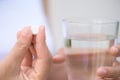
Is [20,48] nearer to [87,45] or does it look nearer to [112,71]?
[87,45]

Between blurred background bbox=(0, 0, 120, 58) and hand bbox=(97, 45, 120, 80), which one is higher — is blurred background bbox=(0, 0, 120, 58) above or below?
above

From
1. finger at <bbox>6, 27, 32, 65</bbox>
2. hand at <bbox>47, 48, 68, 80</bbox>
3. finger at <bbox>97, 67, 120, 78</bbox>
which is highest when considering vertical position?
finger at <bbox>6, 27, 32, 65</bbox>

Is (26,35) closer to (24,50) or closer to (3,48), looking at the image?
(24,50)

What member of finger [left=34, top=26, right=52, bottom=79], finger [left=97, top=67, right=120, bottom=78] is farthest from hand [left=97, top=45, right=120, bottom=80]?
finger [left=34, top=26, right=52, bottom=79]

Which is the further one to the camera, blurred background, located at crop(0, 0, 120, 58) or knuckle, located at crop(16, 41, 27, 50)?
blurred background, located at crop(0, 0, 120, 58)

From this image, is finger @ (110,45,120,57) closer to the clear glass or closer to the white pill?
the clear glass

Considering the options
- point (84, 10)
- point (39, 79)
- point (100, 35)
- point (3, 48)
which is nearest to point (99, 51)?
point (100, 35)
